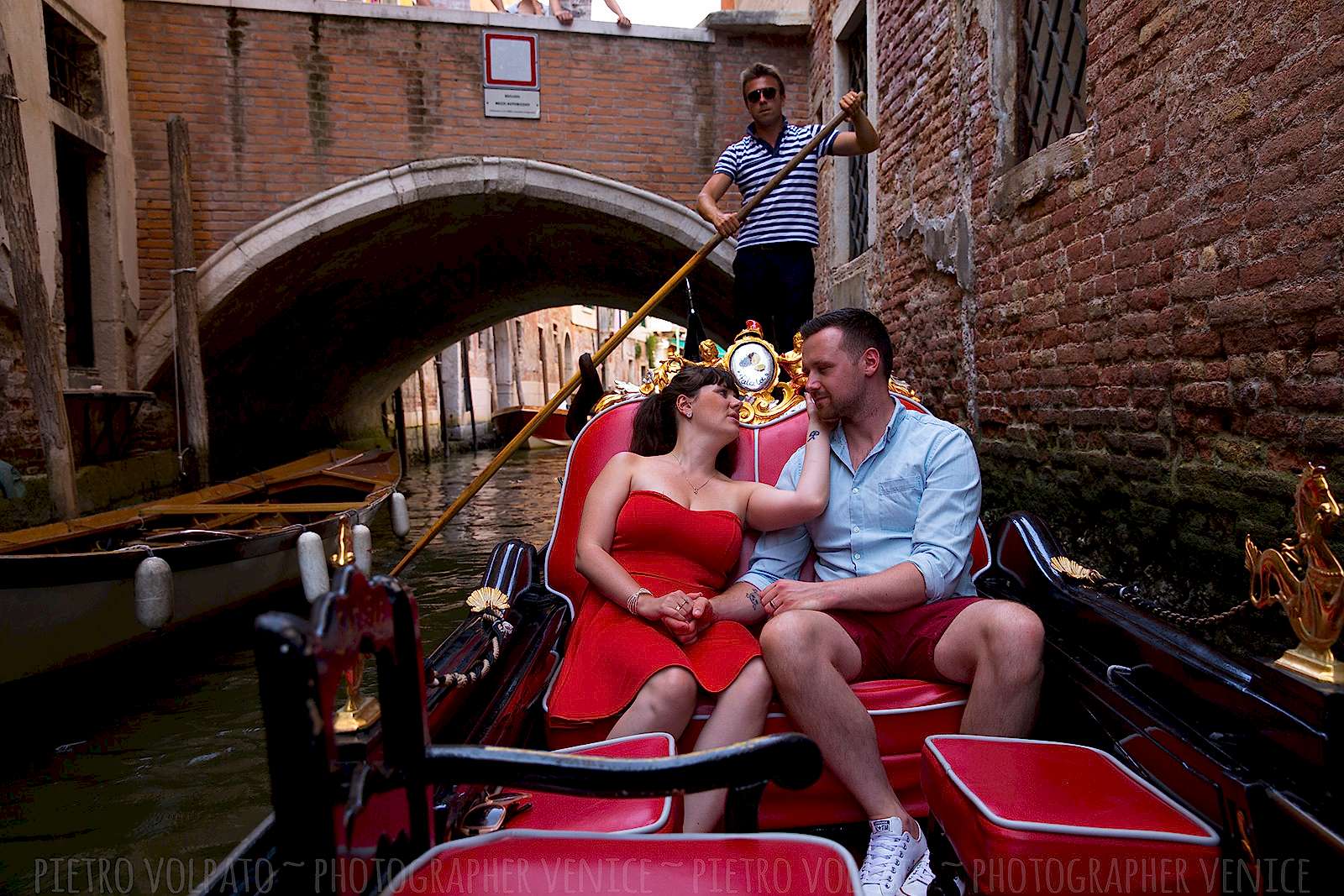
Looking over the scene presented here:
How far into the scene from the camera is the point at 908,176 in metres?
4.50

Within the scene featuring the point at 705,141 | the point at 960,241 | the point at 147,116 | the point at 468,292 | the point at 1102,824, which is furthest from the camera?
the point at 468,292

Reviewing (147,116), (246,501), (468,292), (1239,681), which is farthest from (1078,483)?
(468,292)

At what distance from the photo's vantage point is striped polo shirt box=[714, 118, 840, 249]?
11.0ft

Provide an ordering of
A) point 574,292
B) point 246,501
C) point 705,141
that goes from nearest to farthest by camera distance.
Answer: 1. point 246,501
2. point 705,141
3. point 574,292

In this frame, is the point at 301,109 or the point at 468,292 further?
the point at 468,292

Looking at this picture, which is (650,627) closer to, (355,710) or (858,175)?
(355,710)

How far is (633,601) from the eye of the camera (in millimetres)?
1672

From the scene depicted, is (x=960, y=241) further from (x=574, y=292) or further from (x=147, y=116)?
(x=574, y=292)

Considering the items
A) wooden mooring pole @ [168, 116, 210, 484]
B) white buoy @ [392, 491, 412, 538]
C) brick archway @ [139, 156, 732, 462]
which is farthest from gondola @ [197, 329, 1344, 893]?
brick archway @ [139, 156, 732, 462]

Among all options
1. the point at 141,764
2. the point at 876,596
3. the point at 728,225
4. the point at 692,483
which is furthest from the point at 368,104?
the point at 876,596

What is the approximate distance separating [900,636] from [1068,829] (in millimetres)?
634

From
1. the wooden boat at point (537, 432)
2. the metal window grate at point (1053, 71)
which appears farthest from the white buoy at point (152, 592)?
the wooden boat at point (537, 432)

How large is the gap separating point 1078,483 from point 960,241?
1342 mm

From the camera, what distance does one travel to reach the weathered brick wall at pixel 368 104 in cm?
643
